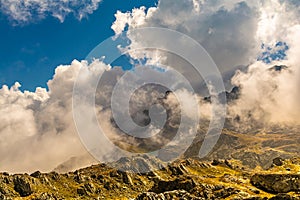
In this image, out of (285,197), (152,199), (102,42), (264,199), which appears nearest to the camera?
(102,42)

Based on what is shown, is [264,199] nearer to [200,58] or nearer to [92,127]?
[200,58]

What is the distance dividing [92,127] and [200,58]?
5919 cm

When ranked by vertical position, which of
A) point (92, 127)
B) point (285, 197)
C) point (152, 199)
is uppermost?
A: point (92, 127)

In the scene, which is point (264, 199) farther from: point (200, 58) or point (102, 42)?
point (102, 42)

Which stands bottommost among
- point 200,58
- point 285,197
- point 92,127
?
point 285,197

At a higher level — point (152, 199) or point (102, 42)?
point (102, 42)

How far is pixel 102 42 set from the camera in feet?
402

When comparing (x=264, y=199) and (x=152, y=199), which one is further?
(x=152, y=199)

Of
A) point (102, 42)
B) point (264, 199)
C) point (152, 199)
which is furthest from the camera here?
point (152, 199)

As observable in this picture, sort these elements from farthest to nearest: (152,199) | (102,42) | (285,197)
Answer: (152,199), (285,197), (102,42)

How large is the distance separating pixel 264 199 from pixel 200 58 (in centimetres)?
7218

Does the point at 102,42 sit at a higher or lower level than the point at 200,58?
lower

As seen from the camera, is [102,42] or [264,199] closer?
[102,42]

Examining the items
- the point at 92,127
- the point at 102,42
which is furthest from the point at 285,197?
the point at 102,42
